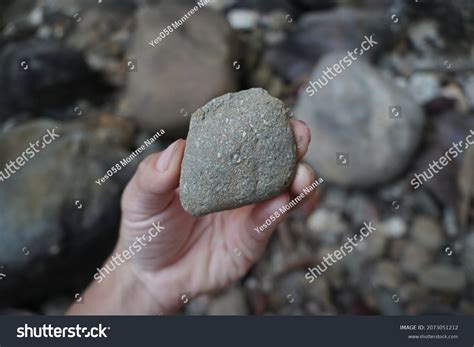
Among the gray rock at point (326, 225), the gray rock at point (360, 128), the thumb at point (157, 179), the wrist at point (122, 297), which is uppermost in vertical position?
the thumb at point (157, 179)

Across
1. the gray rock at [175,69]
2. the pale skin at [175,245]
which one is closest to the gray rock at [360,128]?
the gray rock at [175,69]

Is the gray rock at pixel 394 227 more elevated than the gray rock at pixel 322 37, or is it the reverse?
the gray rock at pixel 322 37

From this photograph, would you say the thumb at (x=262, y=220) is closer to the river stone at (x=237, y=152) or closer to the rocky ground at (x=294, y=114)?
the river stone at (x=237, y=152)

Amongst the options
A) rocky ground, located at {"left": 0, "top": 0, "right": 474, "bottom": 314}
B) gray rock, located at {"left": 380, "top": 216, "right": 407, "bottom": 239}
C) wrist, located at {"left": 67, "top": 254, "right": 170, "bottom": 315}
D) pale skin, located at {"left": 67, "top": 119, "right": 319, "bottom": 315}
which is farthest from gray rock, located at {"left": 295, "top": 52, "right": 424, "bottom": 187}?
wrist, located at {"left": 67, "top": 254, "right": 170, "bottom": 315}

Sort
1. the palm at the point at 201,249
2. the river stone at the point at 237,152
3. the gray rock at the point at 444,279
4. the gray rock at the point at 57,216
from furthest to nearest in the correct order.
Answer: the gray rock at the point at 444,279 → the gray rock at the point at 57,216 → the palm at the point at 201,249 → the river stone at the point at 237,152

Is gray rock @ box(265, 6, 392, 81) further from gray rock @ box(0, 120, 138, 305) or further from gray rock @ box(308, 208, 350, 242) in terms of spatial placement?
gray rock @ box(0, 120, 138, 305)

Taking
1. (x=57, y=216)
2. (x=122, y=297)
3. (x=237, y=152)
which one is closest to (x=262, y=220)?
(x=237, y=152)

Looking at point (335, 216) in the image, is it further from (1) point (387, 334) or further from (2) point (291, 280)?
(1) point (387, 334)
